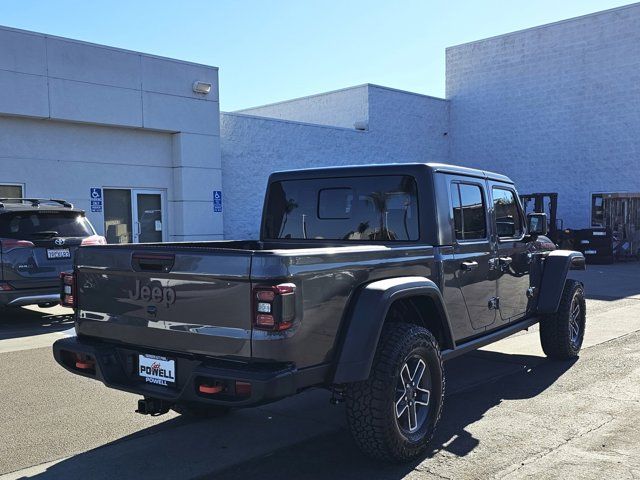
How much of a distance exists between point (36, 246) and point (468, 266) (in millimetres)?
6237

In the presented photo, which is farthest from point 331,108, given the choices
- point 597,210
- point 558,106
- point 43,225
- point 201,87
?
point 43,225

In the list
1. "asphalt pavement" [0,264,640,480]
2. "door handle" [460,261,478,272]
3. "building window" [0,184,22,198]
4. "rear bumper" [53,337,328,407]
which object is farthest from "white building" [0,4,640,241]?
"door handle" [460,261,478,272]

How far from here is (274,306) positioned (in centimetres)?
315

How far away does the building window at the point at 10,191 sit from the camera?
13.0 metres

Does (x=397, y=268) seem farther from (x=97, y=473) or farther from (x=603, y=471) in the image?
(x=97, y=473)

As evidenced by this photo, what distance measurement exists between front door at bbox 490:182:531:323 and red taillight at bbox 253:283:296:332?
2.75 m

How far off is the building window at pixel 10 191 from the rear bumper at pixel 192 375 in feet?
34.3

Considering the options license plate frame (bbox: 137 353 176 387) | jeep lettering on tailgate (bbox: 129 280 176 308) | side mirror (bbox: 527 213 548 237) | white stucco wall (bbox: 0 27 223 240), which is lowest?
license plate frame (bbox: 137 353 176 387)

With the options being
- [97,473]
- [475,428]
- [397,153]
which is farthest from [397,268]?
[397,153]

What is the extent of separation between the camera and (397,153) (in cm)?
2486

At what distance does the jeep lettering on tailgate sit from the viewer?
3512 mm

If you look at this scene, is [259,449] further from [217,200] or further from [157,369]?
[217,200]

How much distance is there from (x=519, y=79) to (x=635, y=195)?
24.4 feet

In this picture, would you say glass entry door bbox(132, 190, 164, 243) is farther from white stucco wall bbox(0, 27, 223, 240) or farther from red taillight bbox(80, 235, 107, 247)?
red taillight bbox(80, 235, 107, 247)
